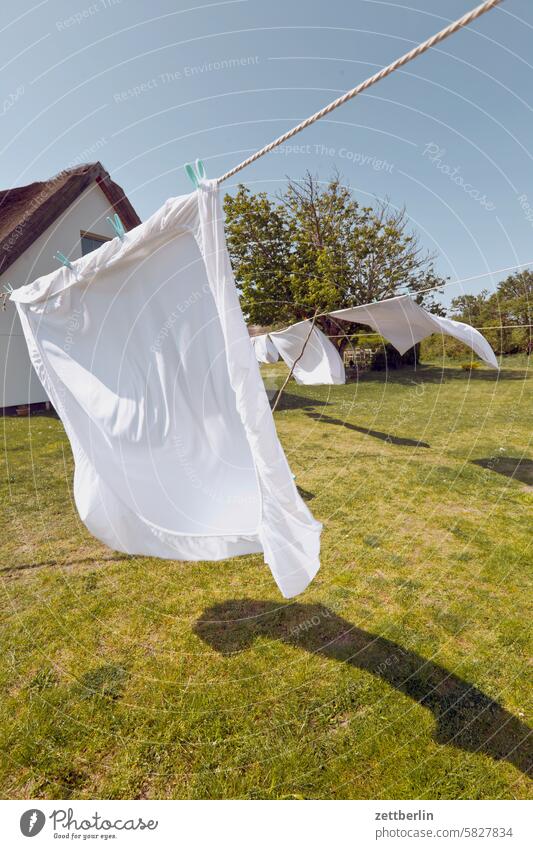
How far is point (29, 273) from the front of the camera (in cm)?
1220

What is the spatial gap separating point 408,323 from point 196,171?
758cm

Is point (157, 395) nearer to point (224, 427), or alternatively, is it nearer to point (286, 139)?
point (224, 427)

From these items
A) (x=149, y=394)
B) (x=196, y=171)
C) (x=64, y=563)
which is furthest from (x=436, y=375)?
(x=196, y=171)

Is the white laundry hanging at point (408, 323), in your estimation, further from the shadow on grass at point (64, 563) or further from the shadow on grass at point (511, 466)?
the shadow on grass at point (64, 563)

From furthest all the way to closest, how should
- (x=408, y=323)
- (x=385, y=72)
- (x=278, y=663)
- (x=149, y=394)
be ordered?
(x=408, y=323)
(x=149, y=394)
(x=278, y=663)
(x=385, y=72)

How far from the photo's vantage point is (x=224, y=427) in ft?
10.9

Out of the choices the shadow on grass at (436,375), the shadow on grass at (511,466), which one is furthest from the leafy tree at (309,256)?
the shadow on grass at (511,466)

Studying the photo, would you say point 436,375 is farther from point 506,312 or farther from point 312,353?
point 312,353

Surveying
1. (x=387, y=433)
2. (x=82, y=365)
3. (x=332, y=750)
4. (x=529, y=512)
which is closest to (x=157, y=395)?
(x=82, y=365)

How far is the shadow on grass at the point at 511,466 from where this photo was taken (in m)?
6.85

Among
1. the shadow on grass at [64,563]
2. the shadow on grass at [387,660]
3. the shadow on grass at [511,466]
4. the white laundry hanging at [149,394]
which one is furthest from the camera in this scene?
the shadow on grass at [511,466]

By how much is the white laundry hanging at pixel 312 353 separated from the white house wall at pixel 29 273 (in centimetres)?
767

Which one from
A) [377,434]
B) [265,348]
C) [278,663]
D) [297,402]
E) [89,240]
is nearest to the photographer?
[278,663]
